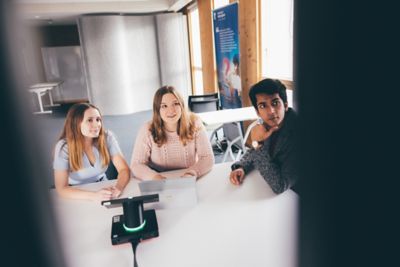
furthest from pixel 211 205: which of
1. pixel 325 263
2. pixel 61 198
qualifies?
pixel 325 263

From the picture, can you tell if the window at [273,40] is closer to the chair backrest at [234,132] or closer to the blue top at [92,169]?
the chair backrest at [234,132]

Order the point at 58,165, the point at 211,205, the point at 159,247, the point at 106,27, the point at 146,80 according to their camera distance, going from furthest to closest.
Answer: the point at 146,80, the point at 106,27, the point at 58,165, the point at 211,205, the point at 159,247

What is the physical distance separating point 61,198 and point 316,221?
1504 mm

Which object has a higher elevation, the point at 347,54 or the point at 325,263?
the point at 347,54

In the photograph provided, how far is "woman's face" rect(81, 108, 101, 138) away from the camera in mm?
1774

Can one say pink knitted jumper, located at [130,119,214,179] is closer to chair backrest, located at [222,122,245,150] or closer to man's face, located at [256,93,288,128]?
man's face, located at [256,93,288,128]

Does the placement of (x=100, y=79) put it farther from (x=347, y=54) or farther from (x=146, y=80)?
(x=347, y=54)

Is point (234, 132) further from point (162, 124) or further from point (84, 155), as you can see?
point (84, 155)

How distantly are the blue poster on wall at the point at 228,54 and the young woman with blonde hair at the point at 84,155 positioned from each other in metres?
2.68

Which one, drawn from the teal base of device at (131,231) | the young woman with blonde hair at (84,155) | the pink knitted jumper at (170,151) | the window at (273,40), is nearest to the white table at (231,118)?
the window at (273,40)

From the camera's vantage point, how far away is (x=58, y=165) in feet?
5.39

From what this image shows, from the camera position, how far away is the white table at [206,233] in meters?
1.00

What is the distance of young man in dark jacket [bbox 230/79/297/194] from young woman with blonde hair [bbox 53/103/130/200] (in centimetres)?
70

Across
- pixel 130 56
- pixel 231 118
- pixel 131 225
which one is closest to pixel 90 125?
pixel 131 225
